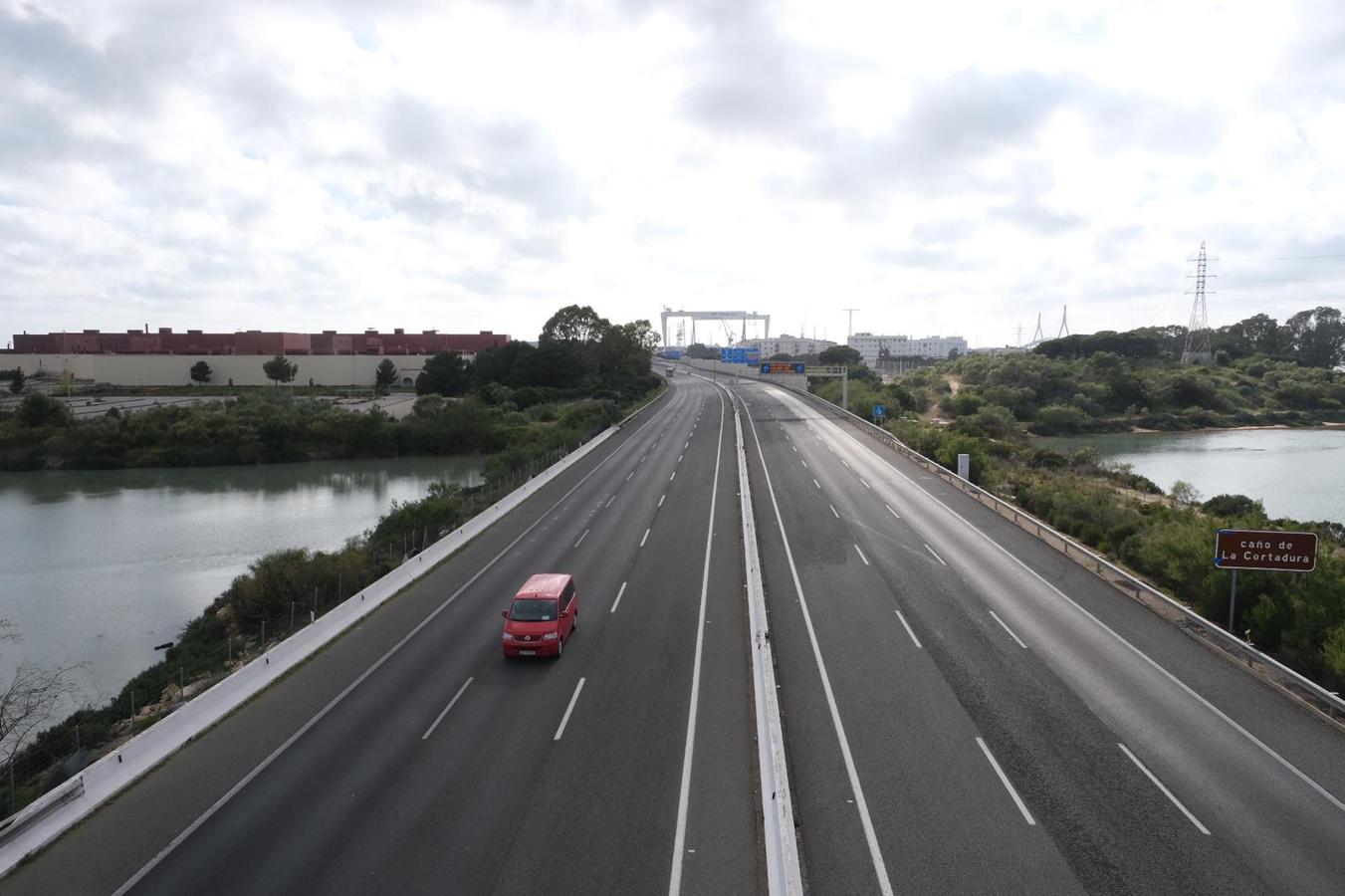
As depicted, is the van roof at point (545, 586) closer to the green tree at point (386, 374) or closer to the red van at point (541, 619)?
the red van at point (541, 619)

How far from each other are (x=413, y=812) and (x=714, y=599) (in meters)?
11.7

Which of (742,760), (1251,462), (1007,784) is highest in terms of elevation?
(1251,462)

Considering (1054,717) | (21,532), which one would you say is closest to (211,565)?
(21,532)

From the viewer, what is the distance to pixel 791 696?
16.2 m

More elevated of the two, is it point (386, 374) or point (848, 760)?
point (386, 374)

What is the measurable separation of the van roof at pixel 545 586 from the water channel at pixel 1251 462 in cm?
3558

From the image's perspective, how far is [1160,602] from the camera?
69.7ft

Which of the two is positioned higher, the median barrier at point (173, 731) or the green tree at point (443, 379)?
the green tree at point (443, 379)

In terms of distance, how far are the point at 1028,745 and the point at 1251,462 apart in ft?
208

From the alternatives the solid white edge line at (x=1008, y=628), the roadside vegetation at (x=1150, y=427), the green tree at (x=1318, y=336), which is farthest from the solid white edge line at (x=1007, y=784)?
the green tree at (x=1318, y=336)

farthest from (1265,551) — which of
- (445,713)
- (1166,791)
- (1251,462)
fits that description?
(1251,462)

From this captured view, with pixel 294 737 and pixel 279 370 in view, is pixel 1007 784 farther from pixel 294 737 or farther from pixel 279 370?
pixel 279 370

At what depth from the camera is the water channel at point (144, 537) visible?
83.4 feet

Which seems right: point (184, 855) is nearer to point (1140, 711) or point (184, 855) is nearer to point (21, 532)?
point (1140, 711)
